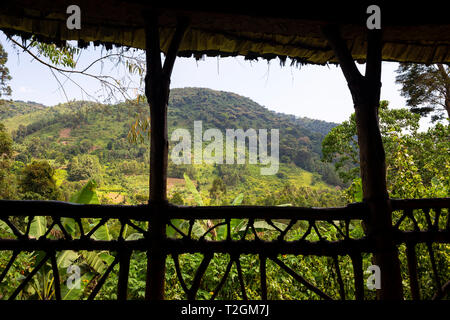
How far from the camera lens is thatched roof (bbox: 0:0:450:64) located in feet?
5.01

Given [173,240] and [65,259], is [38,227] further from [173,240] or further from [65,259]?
[173,240]

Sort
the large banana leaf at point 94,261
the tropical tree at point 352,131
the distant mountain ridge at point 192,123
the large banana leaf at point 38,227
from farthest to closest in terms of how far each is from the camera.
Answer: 1. the distant mountain ridge at point 192,123
2. the tropical tree at point 352,131
3. the large banana leaf at point 94,261
4. the large banana leaf at point 38,227

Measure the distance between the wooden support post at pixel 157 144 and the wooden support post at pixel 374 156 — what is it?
3.67 ft

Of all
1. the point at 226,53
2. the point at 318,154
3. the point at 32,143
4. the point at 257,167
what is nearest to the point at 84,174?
the point at 32,143

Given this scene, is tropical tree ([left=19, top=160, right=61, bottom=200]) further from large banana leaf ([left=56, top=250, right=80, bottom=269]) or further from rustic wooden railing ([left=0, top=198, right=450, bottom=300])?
rustic wooden railing ([left=0, top=198, right=450, bottom=300])

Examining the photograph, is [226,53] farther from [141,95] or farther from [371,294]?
[371,294]

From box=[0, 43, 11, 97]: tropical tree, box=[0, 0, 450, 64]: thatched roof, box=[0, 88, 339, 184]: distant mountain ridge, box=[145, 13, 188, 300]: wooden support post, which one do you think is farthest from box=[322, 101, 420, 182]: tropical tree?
box=[0, 43, 11, 97]: tropical tree

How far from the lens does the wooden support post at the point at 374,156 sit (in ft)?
4.64

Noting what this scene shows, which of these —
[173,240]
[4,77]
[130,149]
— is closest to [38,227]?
[173,240]

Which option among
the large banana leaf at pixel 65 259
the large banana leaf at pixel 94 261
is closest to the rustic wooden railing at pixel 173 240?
the large banana leaf at pixel 65 259

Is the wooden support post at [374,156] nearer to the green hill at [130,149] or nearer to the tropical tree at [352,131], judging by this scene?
the tropical tree at [352,131]

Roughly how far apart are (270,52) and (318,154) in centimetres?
3114

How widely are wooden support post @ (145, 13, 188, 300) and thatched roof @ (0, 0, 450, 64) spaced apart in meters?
0.19

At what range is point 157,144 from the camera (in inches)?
58.1
